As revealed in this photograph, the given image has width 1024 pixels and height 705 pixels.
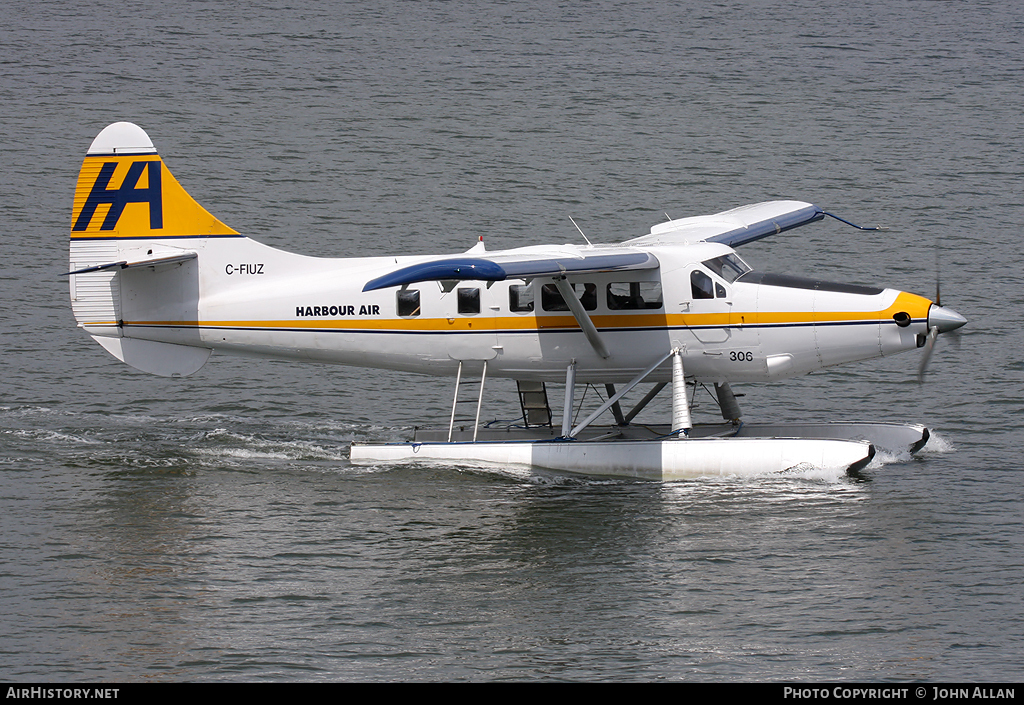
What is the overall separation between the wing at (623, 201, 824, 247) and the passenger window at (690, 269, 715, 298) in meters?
1.07

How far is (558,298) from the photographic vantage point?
18516 millimetres

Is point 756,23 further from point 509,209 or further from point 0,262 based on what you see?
point 0,262

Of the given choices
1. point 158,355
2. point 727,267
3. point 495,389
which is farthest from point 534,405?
point 158,355

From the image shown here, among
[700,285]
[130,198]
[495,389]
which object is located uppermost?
[130,198]

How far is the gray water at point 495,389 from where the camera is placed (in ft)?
44.4

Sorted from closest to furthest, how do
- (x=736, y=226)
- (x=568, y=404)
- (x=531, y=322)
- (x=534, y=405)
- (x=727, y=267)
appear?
(x=727, y=267)
(x=568, y=404)
(x=531, y=322)
(x=534, y=405)
(x=736, y=226)

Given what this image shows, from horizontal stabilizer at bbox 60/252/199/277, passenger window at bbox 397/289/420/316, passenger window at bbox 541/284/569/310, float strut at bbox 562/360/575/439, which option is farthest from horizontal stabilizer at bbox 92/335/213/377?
float strut at bbox 562/360/575/439

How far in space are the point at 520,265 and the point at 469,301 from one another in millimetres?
2207

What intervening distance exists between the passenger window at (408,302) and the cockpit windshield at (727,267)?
4197 millimetres

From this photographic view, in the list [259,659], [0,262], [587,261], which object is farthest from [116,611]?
[0,262]

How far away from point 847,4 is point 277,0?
2371 cm

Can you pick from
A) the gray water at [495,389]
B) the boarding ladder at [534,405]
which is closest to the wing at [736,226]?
the boarding ladder at [534,405]

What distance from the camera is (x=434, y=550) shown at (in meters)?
15.6

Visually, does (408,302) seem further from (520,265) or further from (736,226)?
(736,226)
